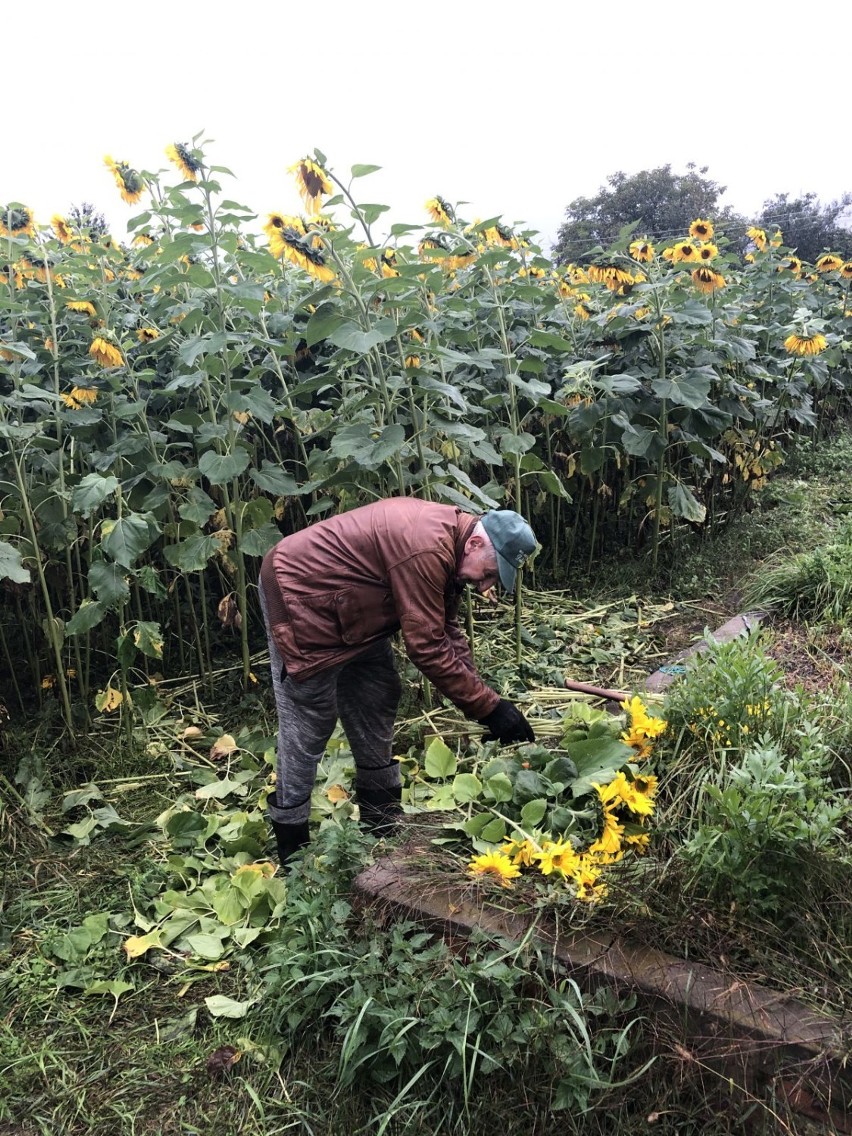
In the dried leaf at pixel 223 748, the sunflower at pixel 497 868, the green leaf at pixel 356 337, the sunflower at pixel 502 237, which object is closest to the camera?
the sunflower at pixel 497 868

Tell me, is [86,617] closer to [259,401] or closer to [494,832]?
[259,401]

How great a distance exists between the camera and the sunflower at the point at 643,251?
16.5 ft

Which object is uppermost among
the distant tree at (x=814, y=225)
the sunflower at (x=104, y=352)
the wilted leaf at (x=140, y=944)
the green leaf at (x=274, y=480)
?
the distant tree at (x=814, y=225)

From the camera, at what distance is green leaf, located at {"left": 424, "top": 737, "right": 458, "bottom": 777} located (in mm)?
2738

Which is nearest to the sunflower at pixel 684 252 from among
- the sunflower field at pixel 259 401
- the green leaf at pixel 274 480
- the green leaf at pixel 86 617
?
the sunflower field at pixel 259 401

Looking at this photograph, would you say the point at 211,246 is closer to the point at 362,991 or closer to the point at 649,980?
the point at 362,991

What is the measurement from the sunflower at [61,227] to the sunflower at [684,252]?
3.59 metres

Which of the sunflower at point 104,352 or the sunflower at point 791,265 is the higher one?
the sunflower at point 791,265

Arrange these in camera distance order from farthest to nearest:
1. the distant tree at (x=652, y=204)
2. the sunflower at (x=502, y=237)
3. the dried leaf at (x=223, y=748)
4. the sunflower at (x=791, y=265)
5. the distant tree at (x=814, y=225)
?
1. the distant tree at (x=652, y=204)
2. the distant tree at (x=814, y=225)
3. the sunflower at (x=791, y=265)
4. the sunflower at (x=502, y=237)
5. the dried leaf at (x=223, y=748)

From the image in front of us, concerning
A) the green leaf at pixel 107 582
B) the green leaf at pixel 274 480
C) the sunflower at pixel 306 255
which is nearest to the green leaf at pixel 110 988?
the green leaf at pixel 107 582

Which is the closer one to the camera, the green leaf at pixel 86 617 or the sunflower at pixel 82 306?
the green leaf at pixel 86 617

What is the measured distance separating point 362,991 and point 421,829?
56 cm

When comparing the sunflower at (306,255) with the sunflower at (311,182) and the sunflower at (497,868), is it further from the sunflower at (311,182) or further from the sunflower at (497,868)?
the sunflower at (497,868)

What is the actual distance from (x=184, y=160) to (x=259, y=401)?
0.91 meters
